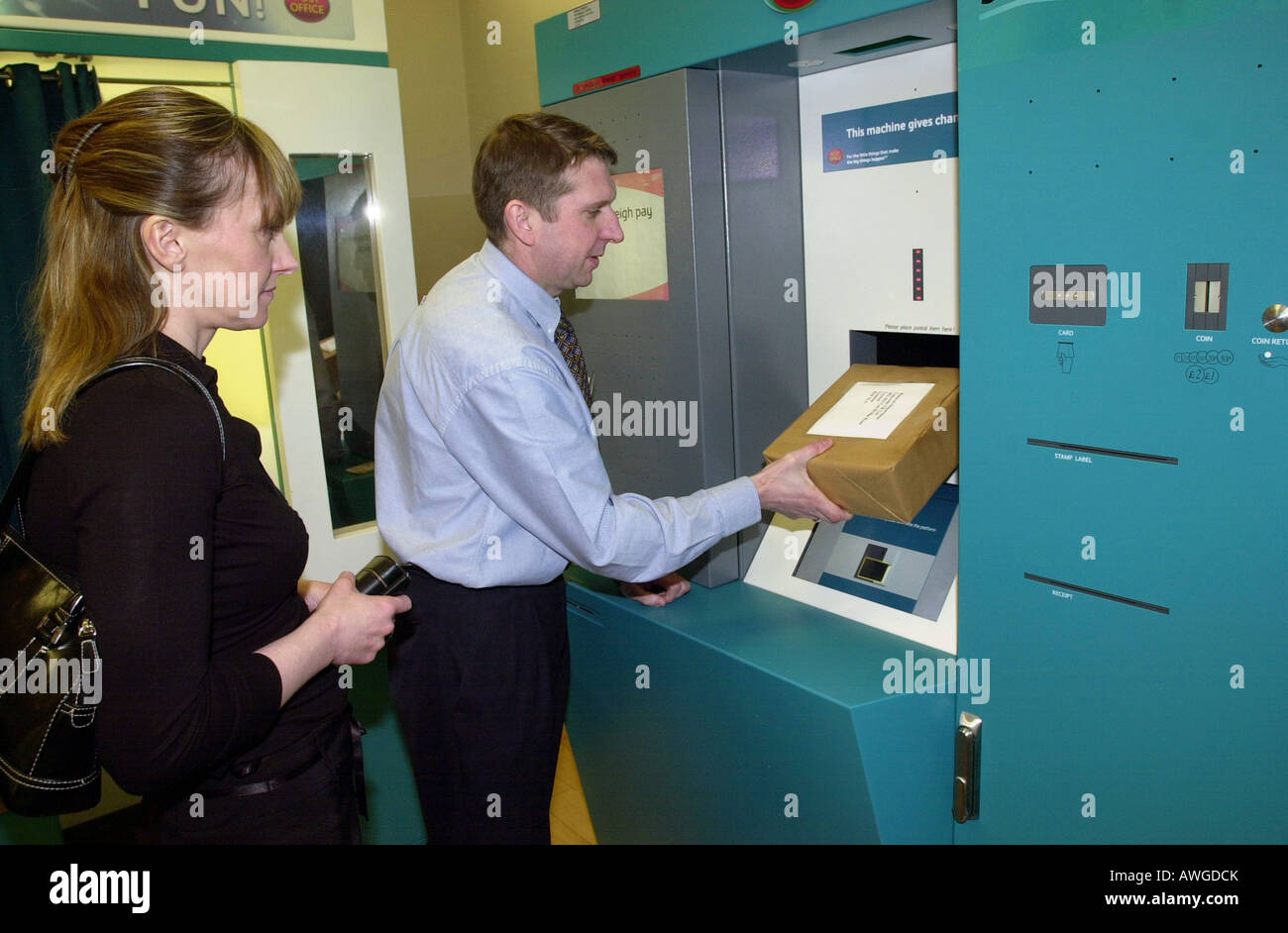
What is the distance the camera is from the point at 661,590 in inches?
87.3

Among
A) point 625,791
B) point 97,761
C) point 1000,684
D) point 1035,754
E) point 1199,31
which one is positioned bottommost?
point 625,791

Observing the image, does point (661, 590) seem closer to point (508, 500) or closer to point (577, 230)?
point (508, 500)

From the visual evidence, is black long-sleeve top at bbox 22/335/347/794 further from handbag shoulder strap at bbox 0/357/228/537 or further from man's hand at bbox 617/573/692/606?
man's hand at bbox 617/573/692/606

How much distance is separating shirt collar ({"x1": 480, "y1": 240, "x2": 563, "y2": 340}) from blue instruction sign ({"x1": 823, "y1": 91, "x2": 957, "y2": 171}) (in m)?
0.67

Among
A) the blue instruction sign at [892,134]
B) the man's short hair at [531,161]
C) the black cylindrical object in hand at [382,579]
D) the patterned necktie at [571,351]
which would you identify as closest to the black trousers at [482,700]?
the black cylindrical object in hand at [382,579]

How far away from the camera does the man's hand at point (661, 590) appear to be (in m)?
2.20

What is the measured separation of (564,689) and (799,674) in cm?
51

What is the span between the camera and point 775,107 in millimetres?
2105

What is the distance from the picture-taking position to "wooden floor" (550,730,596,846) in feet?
9.66

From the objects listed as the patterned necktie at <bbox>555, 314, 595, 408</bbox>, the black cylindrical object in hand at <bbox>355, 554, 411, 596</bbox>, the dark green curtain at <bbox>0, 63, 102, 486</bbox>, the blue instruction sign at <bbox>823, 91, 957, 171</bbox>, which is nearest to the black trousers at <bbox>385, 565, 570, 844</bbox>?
the black cylindrical object in hand at <bbox>355, 554, 411, 596</bbox>

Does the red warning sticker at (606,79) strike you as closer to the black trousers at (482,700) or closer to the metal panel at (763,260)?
the metal panel at (763,260)

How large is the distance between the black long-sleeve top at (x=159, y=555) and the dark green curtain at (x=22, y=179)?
1873mm

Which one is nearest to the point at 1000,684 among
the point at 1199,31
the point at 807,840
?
the point at 807,840
